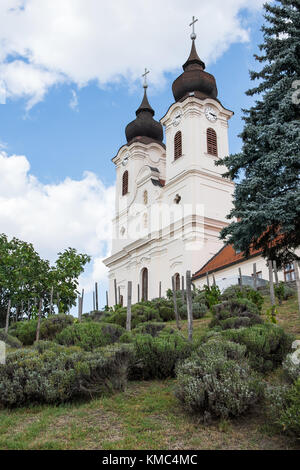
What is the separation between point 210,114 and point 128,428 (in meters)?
34.9

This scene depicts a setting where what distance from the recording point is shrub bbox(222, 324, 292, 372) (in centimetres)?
891

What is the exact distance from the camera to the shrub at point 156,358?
31.3ft

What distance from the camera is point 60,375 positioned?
8305mm

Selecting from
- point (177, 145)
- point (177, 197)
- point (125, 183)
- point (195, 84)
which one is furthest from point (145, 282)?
point (195, 84)

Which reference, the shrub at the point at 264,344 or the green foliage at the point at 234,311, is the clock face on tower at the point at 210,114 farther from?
the shrub at the point at 264,344

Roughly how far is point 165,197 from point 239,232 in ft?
90.0

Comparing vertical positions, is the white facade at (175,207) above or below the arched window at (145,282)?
above

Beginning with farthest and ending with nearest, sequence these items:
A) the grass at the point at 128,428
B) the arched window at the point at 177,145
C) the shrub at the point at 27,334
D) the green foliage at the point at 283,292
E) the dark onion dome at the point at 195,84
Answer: the dark onion dome at the point at 195,84
the arched window at the point at 177,145
the green foliage at the point at 283,292
the shrub at the point at 27,334
the grass at the point at 128,428

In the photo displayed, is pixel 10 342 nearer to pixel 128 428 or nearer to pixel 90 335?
pixel 90 335

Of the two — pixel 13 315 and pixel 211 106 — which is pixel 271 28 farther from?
pixel 211 106

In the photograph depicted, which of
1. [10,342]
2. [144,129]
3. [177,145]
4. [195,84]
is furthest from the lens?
[144,129]

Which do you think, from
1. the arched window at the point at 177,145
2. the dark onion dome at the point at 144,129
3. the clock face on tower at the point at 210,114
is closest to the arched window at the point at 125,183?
the dark onion dome at the point at 144,129

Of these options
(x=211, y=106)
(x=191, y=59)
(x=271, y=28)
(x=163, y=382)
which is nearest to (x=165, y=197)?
(x=211, y=106)

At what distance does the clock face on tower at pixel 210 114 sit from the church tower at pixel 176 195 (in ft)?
0.27
